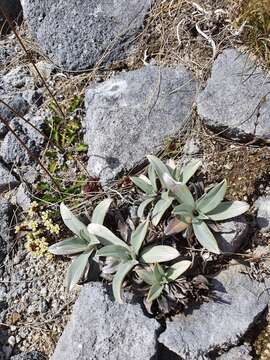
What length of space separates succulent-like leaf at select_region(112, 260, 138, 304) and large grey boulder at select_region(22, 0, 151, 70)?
138cm

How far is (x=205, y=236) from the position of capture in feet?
8.69

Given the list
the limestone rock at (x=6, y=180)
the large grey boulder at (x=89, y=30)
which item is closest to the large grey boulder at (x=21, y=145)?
the limestone rock at (x=6, y=180)

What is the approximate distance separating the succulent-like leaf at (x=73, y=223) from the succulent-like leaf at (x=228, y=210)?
62 centimetres

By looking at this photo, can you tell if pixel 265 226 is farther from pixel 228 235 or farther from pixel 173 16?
pixel 173 16

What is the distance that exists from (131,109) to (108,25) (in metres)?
0.65

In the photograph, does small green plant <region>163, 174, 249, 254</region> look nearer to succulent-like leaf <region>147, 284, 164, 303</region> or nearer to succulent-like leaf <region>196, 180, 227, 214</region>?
succulent-like leaf <region>196, 180, 227, 214</region>

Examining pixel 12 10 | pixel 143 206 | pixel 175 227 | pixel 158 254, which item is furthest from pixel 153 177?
pixel 12 10

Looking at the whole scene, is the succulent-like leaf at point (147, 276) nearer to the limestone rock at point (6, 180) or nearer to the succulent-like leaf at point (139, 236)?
the succulent-like leaf at point (139, 236)

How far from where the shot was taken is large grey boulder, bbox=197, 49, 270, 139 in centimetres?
288

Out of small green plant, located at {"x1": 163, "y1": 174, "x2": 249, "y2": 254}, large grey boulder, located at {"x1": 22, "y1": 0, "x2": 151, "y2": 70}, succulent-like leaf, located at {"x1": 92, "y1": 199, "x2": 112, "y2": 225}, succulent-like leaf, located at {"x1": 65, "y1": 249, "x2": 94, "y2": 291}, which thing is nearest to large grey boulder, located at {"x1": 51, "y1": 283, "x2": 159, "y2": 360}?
succulent-like leaf, located at {"x1": 65, "y1": 249, "x2": 94, "y2": 291}

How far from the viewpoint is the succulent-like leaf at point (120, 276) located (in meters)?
2.65

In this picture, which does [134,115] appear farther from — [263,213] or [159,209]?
[263,213]

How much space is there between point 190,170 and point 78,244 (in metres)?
0.66

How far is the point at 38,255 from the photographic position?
119 inches
